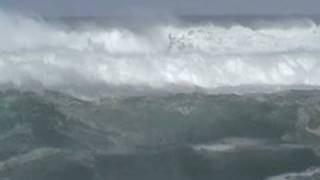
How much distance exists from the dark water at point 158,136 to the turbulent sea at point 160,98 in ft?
0.09

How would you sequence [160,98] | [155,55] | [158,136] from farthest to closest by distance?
[155,55] → [160,98] → [158,136]

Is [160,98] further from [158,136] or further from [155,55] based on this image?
[155,55]

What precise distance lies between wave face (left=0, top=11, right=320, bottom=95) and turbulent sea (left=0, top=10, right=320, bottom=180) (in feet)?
0.12

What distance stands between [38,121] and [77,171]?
3.26 metres

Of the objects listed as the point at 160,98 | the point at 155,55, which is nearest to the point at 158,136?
the point at 160,98

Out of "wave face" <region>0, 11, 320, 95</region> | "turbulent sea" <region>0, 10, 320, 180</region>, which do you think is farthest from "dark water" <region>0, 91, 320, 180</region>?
"wave face" <region>0, 11, 320, 95</region>

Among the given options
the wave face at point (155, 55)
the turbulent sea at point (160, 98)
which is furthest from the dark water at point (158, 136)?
the wave face at point (155, 55)

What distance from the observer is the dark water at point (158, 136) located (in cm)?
2088

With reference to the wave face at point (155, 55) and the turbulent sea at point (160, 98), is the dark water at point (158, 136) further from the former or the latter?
the wave face at point (155, 55)

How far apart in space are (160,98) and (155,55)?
3634 mm

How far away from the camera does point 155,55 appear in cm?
2917

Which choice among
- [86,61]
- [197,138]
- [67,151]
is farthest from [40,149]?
[86,61]

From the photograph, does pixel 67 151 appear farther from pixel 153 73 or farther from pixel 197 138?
pixel 153 73

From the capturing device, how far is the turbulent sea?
21.3 meters
